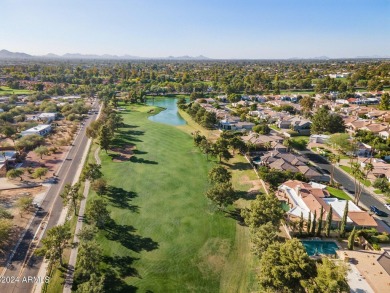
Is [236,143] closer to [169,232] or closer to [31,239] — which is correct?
[169,232]

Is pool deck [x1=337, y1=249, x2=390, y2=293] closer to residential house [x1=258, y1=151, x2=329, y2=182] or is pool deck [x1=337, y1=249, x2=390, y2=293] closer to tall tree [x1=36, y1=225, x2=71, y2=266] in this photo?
residential house [x1=258, y1=151, x2=329, y2=182]

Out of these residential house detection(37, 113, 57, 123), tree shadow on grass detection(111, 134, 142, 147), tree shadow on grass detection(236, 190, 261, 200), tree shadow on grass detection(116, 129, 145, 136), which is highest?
residential house detection(37, 113, 57, 123)

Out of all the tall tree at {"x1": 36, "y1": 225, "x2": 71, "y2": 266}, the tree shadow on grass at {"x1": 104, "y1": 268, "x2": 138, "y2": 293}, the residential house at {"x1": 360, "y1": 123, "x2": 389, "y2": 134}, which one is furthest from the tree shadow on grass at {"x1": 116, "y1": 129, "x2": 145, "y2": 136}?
the residential house at {"x1": 360, "y1": 123, "x2": 389, "y2": 134}

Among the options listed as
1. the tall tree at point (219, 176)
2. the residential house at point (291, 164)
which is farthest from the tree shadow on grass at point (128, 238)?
the residential house at point (291, 164)

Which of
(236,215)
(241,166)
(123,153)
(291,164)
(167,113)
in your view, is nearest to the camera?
(236,215)

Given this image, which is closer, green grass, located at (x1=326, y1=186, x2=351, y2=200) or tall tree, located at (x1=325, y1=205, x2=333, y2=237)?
tall tree, located at (x1=325, y1=205, x2=333, y2=237)

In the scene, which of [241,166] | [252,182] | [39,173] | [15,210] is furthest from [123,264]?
[241,166]
